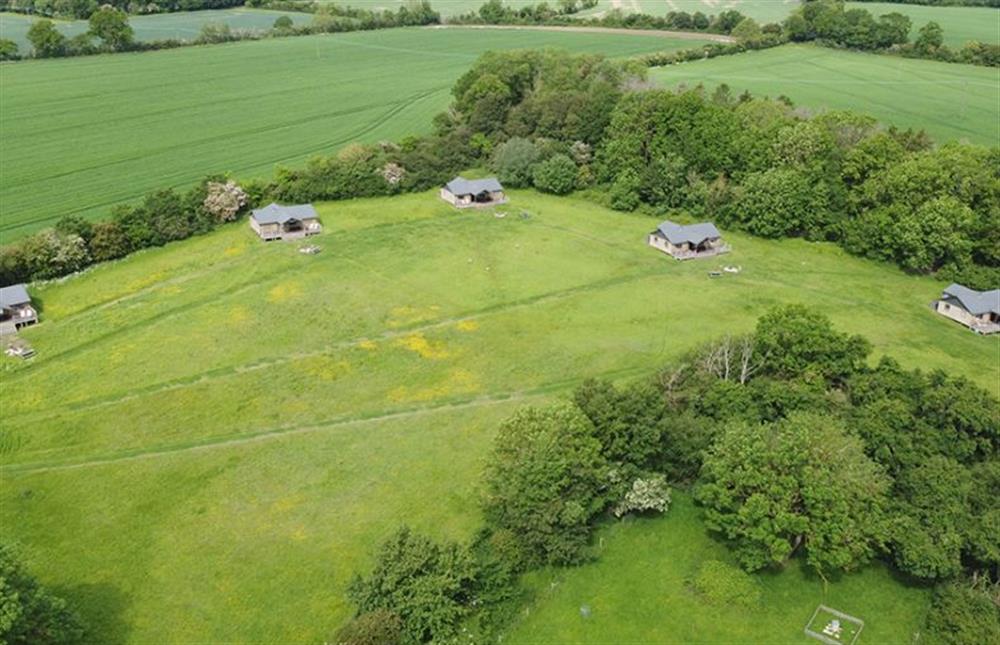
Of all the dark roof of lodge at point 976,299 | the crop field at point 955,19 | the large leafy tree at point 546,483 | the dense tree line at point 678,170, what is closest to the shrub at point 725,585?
the large leafy tree at point 546,483

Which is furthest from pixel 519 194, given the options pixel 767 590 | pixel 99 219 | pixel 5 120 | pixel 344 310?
pixel 5 120

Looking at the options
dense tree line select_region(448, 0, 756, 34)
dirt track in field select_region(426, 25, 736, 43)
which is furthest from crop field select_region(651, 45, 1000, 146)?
dense tree line select_region(448, 0, 756, 34)

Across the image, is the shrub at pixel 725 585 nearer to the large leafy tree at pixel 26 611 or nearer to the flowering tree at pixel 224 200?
the large leafy tree at pixel 26 611

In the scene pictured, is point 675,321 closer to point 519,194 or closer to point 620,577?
point 620,577

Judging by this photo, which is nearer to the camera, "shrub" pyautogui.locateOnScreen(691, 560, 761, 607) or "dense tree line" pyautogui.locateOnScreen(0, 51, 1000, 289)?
"shrub" pyautogui.locateOnScreen(691, 560, 761, 607)

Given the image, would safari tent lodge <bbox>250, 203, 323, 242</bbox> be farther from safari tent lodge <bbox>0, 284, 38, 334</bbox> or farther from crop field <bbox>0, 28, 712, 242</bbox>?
safari tent lodge <bbox>0, 284, 38, 334</bbox>

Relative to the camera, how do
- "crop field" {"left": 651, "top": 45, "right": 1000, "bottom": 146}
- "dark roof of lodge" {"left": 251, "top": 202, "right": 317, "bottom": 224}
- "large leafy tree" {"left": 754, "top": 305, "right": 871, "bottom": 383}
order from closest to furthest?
"large leafy tree" {"left": 754, "top": 305, "right": 871, "bottom": 383} → "dark roof of lodge" {"left": 251, "top": 202, "right": 317, "bottom": 224} → "crop field" {"left": 651, "top": 45, "right": 1000, "bottom": 146}

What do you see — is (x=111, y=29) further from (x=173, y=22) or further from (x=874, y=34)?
(x=874, y=34)
